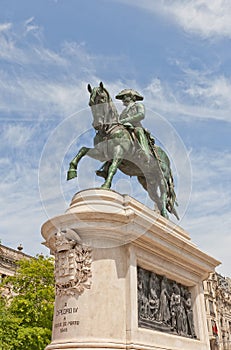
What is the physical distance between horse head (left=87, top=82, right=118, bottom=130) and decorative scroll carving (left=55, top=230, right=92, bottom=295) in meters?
4.12

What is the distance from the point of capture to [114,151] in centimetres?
1330

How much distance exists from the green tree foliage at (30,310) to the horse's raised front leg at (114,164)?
50.7 ft

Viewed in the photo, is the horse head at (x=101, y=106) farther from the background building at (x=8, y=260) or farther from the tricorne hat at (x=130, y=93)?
the background building at (x=8, y=260)

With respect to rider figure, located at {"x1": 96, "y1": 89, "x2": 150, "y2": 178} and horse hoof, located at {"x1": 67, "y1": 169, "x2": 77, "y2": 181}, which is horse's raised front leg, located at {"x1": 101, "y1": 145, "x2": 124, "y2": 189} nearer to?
rider figure, located at {"x1": 96, "y1": 89, "x2": 150, "y2": 178}

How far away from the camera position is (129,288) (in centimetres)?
1077

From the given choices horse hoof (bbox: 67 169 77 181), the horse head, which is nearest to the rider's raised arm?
the horse head

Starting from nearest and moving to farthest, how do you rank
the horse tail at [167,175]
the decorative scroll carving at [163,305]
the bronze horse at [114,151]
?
1. the decorative scroll carving at [163,305]
2. the bronze horse at [114,151]
3. the horse tail at [167,175]

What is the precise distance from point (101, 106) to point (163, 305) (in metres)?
6.37

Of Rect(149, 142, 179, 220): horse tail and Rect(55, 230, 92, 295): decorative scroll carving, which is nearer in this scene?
Rect(55, 230, 92, 295): decorative scroll carving

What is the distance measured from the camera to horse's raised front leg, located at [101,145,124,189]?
12.8 metres

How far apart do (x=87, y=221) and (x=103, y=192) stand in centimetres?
138

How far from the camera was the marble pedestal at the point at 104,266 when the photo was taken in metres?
10.1

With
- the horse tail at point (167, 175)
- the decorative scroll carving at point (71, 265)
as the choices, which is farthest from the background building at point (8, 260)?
the decorative scroll carving at point (71, 265)

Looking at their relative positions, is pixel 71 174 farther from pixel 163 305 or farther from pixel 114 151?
pixel 163 305
